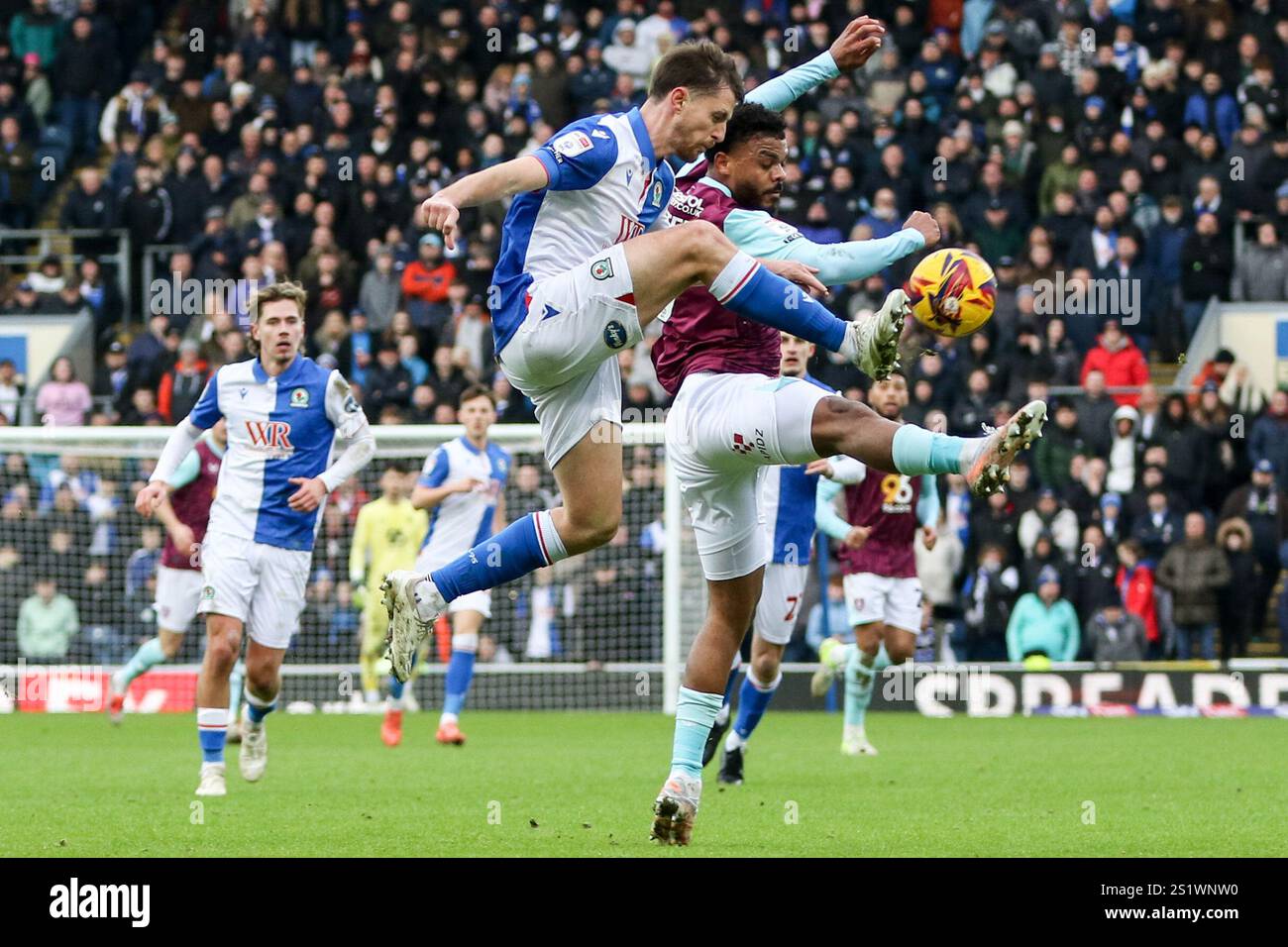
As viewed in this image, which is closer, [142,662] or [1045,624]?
[142,662]

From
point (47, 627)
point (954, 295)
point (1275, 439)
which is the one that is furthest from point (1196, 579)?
point (954, 295)

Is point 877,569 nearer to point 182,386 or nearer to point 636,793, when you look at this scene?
point 636,793

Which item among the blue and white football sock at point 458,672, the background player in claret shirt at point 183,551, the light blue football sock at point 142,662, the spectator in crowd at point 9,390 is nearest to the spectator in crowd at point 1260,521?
the blue and white football sock at point 458,672

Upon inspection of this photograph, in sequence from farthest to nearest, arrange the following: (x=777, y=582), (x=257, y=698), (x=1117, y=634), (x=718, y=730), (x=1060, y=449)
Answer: (x=1060, y=449) → (x=1117, y=634) → (x=777, y=582) → (x=718, y=730) → (x=257, y=698)

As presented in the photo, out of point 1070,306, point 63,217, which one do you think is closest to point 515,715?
point 1070,306

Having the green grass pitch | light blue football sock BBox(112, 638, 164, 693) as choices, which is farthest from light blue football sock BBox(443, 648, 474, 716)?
light blue football sock BBox(112, 638, 164, 693)

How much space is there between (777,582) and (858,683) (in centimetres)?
305

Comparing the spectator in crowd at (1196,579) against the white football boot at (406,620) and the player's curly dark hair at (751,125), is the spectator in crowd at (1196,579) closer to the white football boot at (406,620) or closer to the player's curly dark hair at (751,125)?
the player's curly dark hair at (751,125)

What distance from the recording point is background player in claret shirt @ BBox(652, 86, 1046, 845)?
753 cm

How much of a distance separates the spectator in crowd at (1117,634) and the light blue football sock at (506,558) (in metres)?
11.5

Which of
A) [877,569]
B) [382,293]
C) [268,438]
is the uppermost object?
[382,293]

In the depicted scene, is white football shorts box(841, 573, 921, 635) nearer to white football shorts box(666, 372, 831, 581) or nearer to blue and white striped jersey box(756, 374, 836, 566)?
blue and white striped jersey box(756, 374, 836, 566)

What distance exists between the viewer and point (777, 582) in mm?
11539
